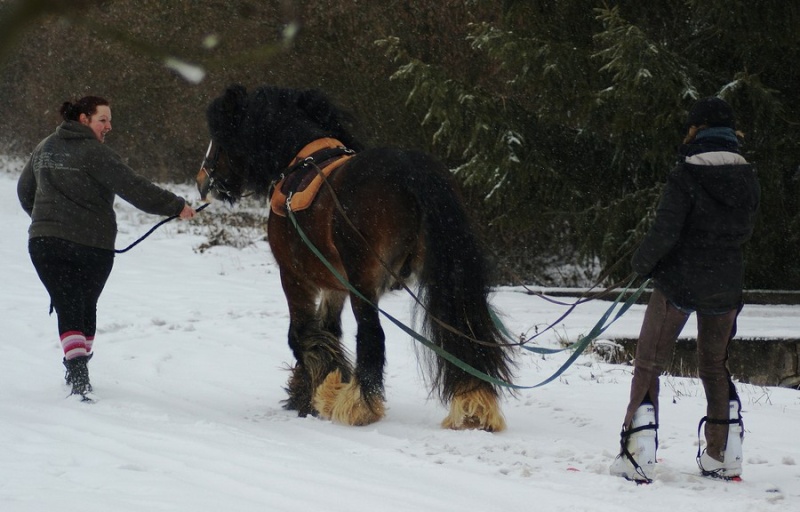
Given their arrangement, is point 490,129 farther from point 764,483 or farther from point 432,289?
point 764,483

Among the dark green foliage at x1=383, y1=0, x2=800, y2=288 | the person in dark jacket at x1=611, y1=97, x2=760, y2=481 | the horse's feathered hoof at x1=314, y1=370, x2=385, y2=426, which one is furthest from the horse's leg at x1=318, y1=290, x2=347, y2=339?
the dark green foliage at x1=383, y1=0, x2=800, y2=288

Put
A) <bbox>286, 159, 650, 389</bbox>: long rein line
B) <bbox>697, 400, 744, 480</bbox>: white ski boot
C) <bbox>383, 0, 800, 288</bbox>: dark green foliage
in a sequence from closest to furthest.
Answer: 1. <bbox>697, 400, 744, 480</bbox>: white ski boot
2. <bbox>286, 159, 650, 389</bbox>: long rein line
3. <bbox>383, 0, 800, 288</bbox>: dark green foliage

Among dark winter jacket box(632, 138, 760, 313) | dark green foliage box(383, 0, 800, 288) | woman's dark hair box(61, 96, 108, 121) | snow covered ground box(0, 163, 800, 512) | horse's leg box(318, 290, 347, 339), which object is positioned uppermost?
dark green foliage box(383, 0, 800, 288)

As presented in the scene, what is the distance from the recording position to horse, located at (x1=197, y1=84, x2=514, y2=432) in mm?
4898

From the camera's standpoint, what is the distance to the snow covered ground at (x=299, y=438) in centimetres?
360

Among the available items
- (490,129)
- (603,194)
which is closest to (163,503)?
(490,129)

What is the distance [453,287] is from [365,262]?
523mm

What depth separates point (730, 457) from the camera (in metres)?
3.96

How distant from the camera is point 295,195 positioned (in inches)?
209

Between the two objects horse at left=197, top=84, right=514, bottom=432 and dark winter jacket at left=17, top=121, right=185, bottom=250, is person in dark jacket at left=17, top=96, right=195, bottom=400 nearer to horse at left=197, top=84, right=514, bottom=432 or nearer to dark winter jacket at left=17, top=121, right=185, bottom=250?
dark winter jacket at left=17, top=121, right=185, bottom=250

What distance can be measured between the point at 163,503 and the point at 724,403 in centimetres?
238

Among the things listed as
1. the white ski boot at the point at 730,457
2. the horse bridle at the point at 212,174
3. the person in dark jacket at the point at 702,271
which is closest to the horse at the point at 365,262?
the horse bridle at the point at 212,174

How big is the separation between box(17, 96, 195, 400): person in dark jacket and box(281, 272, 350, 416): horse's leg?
2.92 feet

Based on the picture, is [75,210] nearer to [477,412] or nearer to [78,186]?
[78,186]
